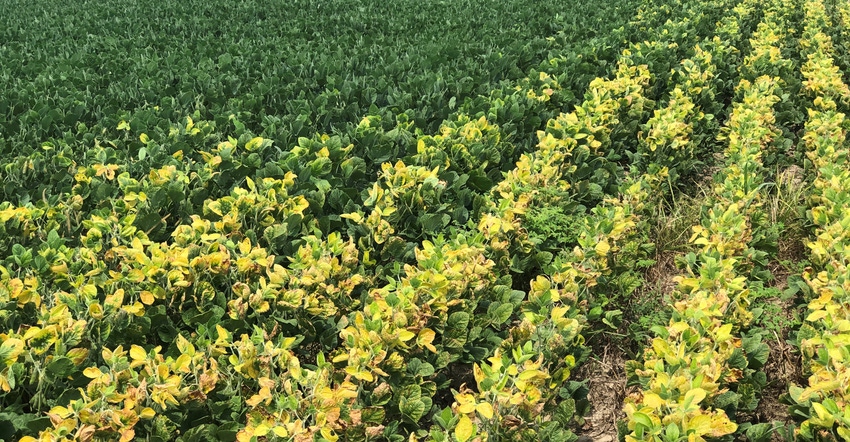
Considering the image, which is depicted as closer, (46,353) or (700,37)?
(46,353)

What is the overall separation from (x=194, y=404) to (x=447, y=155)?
2.39 meters

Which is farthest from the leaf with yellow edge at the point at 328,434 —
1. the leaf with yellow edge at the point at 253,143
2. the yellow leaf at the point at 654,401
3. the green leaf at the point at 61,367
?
the leaf with yellow edge at the point at 253,143

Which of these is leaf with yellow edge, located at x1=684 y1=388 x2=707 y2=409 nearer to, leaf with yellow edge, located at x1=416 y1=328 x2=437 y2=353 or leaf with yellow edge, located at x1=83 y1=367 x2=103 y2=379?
leaf with yellow edge, located at x1=416 y1=328 x2=437 y2=353

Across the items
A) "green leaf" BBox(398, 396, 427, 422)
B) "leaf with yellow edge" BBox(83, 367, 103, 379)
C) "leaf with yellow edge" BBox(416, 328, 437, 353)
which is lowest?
"green leaf" BBox(398, 396, 427, 422)

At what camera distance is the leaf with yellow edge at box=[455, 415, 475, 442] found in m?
2.14

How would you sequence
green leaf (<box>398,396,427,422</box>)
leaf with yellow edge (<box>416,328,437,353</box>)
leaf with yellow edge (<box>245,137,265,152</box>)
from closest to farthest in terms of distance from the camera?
green leaf (<box>398,396,427,422</box>) → leaf with yellow edge (<box>416,328,437,353</box>) → leaf with yellow edge (<box>245,137,265,152</box>)

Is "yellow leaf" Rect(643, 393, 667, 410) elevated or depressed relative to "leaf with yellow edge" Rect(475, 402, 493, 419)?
depressed

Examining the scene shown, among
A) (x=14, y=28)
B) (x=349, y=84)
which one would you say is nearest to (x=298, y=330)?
(x=349, y=84)

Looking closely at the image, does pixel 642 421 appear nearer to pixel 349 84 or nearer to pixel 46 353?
pixel 46 353

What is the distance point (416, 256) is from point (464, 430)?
1.06 m

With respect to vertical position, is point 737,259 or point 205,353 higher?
point 205,353

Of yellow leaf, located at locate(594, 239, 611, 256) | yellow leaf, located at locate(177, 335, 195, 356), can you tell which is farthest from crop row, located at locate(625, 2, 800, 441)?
yellow leaf, located at locate(177, 335, 195, 356)

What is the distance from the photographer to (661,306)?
376 cm

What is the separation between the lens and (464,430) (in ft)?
7.07
